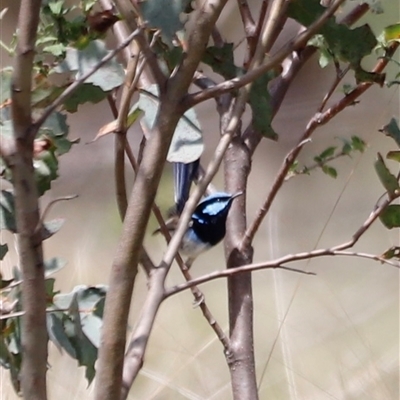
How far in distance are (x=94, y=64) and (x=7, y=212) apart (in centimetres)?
14

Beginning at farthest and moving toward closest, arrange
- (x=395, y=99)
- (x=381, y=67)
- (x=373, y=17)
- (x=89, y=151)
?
(x=89, y=151), (x=395, y=99), (x=373, y=17), (x=381, y=67)

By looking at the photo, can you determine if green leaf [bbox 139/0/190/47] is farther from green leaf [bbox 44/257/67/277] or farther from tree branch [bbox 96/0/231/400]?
green leaf [bbox 44/257/67/277]

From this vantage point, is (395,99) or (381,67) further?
(395,99)

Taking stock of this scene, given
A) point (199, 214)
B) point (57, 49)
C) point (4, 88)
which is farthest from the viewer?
point (199, 214)

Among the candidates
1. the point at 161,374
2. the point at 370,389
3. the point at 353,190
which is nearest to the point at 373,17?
the point at 353,190

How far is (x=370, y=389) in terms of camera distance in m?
1.39

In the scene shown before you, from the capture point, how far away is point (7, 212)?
521 millimetres

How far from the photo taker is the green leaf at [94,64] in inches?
20.1

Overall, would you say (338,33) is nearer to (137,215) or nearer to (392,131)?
(392,131)

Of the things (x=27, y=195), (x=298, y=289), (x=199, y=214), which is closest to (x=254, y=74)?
(x=27, y=195)

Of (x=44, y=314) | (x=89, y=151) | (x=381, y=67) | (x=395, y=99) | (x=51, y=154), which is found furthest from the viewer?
(x=89, y=151)

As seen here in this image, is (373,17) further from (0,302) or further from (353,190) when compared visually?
(0,302)

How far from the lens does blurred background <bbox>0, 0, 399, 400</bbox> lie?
140 cm

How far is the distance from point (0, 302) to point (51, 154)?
0.42 ft
